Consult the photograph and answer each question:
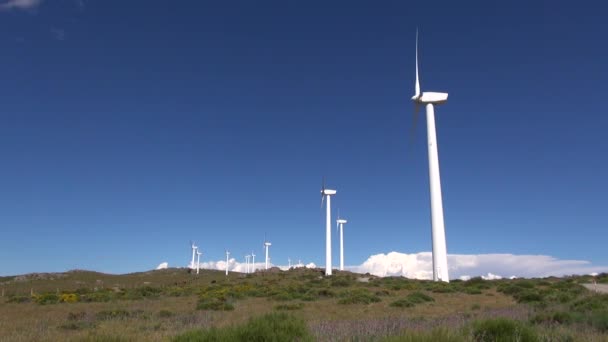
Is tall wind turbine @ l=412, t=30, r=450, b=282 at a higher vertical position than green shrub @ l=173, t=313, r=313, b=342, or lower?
higher

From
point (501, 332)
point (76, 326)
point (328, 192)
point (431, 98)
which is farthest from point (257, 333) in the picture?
point (328, 192)

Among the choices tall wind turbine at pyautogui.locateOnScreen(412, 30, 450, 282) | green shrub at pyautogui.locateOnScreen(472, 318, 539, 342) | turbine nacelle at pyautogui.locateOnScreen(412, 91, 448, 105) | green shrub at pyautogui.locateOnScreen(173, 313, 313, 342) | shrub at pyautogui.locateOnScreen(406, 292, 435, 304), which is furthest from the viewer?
turbine nacelle at pyautogui.locateOnScreen(412, 91, 448, 105)

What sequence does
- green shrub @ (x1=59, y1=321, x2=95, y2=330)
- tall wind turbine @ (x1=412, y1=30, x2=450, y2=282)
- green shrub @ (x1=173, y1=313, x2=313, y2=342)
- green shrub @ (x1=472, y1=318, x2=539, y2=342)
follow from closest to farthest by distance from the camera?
green shrub @ (x1=472, y1=318, x2=539, y2=342) < green shrub @ (x1=173, y1=313, x2=313, y2=342) < green shrub @ (x1=59, y1=321, x2=95, y2=330) < tall wind turbine @ (x1=412, y1=30, x2=450, y2=282)

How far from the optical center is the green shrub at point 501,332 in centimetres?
950

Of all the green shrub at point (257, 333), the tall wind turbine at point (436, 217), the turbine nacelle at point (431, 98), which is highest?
the turbine nacelle at point (431, 98)

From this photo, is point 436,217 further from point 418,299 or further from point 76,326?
point 76,326

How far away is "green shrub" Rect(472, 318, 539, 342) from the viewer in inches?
374

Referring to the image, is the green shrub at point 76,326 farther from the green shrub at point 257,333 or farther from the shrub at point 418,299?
the shrub at point 418,299

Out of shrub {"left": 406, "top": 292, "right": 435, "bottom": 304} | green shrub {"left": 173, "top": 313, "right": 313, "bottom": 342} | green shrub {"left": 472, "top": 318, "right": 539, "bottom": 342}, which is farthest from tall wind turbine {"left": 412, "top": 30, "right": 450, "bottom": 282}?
green shrub {"left": 173, "top": 313, "right": 313, "bottom": 342}

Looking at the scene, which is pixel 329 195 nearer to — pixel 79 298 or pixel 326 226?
pixel 326 226

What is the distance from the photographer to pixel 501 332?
10211 mm

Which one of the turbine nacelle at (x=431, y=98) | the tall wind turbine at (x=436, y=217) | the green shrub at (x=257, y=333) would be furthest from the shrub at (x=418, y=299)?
the turbine nacelle at (x=431, y=98)

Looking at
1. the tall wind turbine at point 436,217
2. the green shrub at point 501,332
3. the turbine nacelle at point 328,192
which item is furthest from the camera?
the turbine nacelle at point 328,192

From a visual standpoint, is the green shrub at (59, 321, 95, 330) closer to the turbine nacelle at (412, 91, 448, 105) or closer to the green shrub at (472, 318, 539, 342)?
the green shrub at (472, 318, 539, 342)
